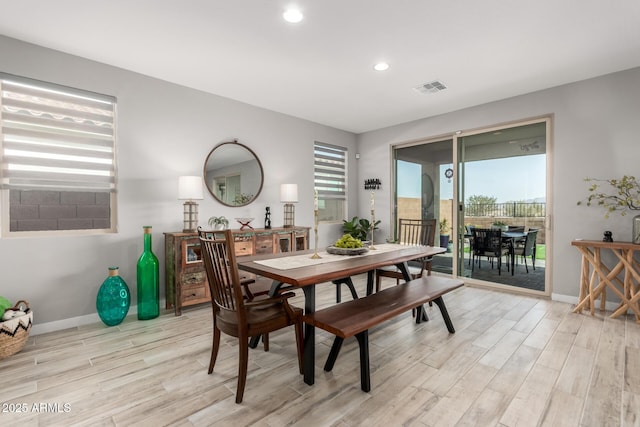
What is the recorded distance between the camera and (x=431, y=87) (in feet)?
12.4

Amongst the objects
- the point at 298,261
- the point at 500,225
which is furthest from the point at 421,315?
the point at 500,225

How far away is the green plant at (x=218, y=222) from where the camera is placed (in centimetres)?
388

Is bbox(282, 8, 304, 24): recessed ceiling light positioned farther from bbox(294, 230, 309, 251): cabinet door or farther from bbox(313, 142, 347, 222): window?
bbox(313, 142, 347, 222): window

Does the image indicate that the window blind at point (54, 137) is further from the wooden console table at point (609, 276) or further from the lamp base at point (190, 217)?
the wooden console table at point (609, 276)

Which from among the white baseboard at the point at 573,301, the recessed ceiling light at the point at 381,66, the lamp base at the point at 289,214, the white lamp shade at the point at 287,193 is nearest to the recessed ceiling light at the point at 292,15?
the recessed ceiling light at the point at 381,66

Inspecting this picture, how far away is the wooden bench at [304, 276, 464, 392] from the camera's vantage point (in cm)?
195

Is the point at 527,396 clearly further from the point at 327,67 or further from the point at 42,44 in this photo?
the point at 42,44

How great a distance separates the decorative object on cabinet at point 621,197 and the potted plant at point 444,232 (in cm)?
177

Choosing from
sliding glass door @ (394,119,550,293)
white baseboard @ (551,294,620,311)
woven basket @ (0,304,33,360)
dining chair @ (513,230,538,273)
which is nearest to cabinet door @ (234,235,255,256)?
woven basket @ (0,304,33,360)

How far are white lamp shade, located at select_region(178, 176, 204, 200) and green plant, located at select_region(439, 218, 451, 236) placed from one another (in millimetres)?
3738

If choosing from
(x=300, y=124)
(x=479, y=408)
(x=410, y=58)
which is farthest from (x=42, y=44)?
(x=479, y=408)

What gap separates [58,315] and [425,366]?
3.39 metres

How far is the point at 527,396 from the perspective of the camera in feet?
6.22

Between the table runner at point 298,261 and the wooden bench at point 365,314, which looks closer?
the wooden bench at point 365,314
